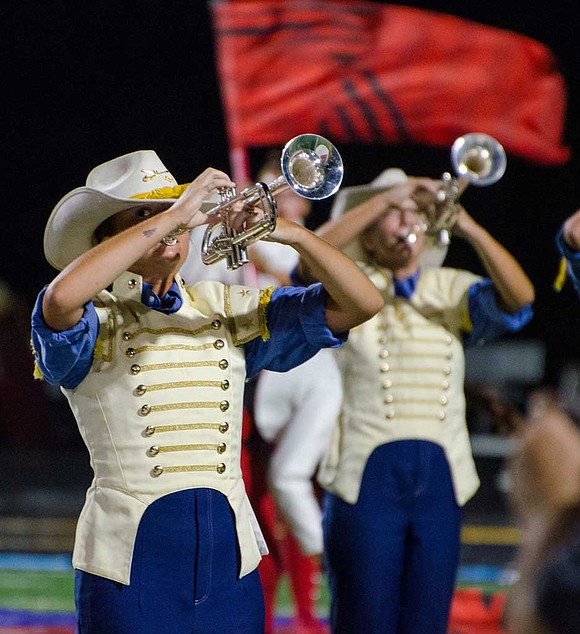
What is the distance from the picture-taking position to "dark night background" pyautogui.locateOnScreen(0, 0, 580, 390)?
10859mm

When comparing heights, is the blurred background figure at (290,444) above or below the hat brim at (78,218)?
below

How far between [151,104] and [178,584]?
350 inches

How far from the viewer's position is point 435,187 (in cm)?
392

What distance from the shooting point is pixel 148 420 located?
112 inches

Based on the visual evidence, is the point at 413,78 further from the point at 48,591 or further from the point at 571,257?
the point at 571,257

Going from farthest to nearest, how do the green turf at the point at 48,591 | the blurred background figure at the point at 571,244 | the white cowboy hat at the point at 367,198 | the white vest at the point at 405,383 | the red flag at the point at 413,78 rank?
the red flag at the point at 413,78
the green turf at the point at 48,591
the white cowboy hat at the point at 367,198
the white vest at the point at 405,383
the blurred background figure at the point at 571,244

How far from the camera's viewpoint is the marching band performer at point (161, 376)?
2738 millimetres

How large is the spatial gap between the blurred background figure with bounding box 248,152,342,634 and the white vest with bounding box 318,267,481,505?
A: 3.23ft

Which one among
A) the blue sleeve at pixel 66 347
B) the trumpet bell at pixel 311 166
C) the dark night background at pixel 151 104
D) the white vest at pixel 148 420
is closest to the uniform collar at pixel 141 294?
the white vest at pixel 148 420

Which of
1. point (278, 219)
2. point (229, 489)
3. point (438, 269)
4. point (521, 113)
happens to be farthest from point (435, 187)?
point (521, 113)

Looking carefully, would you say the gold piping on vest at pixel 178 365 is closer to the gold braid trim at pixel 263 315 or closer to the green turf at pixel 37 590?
the gold braid trim at pixel 263 315

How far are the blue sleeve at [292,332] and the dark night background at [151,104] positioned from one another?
7.45 m

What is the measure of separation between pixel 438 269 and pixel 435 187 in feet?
1.25

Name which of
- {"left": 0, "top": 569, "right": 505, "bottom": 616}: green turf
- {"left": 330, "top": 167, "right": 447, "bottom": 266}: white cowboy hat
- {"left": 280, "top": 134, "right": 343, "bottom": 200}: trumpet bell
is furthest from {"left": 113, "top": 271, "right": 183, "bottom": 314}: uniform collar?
{"left": 0, "top": 569, "right": 505, "bottom": 616}: green turf
